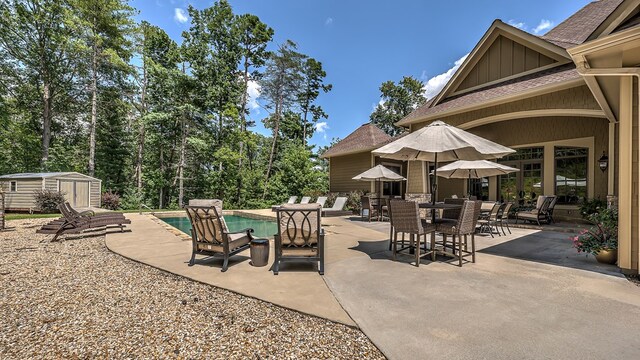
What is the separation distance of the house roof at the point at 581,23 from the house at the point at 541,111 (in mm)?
36

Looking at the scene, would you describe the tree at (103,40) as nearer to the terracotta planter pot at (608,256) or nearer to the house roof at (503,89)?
the house roof at (503,89)

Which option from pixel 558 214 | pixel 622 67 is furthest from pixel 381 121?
pixel 622 67

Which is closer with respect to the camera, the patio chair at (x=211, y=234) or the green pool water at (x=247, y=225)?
the patio chair at (x=211, y=234)

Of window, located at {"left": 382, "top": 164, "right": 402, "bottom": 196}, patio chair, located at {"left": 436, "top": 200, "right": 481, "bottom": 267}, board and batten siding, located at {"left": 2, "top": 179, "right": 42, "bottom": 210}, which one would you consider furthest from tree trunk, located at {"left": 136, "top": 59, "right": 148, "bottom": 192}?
patio chair, located at {"left": 436, "top": 200, "right": 481, "bottom": 267}

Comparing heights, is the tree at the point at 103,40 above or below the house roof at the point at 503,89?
above

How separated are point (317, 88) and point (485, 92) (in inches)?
650

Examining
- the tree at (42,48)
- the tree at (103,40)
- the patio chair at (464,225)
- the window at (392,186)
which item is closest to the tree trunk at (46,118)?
the tree at (42,48)

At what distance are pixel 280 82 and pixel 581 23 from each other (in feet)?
58.0

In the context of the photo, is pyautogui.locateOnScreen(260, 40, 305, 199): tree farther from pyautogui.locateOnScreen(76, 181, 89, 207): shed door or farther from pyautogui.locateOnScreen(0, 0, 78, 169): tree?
pyautogui.locateOnScreen(0, 0, 78, 169): tree

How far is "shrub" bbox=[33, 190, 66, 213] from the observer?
13.7 metres

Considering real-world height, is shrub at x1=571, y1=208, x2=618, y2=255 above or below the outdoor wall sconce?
below

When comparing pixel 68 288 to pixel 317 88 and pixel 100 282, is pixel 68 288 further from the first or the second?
pixel 317 88

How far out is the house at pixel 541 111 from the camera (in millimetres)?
7430

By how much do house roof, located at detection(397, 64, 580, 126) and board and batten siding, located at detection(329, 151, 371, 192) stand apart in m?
3.58
